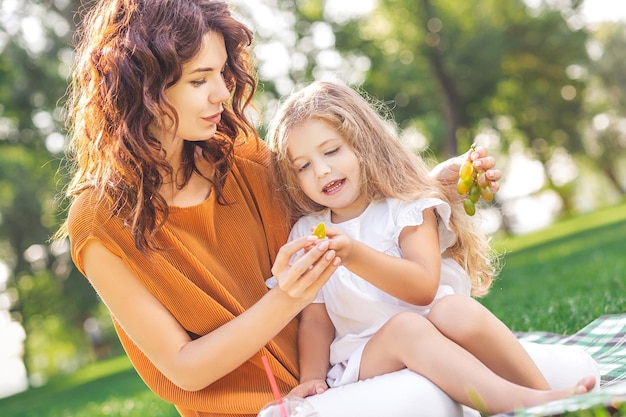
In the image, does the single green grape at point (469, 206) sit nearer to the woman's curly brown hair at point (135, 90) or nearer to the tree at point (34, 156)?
the woman's curly brown hair at point (135, 90)

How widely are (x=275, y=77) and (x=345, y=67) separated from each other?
4.10 m

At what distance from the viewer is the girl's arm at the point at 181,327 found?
2.70 meters

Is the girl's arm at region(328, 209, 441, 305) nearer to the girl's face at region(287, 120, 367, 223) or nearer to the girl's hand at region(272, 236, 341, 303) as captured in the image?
the girl's hand at region(272, 236, 341, 303)

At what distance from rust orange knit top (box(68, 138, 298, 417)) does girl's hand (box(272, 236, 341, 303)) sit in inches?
18.2

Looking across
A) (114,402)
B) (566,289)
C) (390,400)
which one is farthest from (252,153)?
(114,402)

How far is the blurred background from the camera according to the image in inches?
780

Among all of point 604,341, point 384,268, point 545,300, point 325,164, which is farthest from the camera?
point 545,300

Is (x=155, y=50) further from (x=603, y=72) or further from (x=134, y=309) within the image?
(x=603, y=72)

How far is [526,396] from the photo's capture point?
2520 mm

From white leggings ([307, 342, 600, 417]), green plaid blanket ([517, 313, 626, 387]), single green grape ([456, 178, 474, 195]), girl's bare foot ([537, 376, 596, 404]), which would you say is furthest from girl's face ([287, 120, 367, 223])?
green plaid blanket ([517, 313, 626, 387])

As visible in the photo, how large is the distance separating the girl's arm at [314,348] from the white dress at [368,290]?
0.11 ft

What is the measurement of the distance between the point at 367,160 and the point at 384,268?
58cm

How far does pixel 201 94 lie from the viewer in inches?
119

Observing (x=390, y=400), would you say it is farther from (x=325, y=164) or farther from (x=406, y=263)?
(x=325, y=164)
